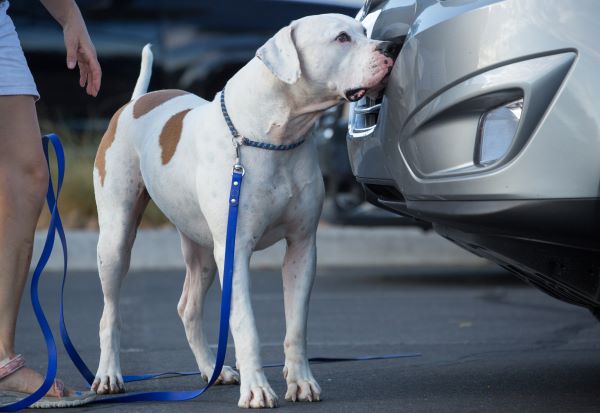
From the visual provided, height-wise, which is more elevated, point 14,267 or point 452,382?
point 14,267

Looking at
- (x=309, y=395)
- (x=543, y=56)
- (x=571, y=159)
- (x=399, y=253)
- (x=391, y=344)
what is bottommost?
(x=399, y=253)

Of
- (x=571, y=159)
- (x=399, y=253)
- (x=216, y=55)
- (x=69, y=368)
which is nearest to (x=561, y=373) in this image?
(x=571, y=159)

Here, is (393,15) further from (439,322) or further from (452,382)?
(439,322)

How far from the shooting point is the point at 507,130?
3152 mm

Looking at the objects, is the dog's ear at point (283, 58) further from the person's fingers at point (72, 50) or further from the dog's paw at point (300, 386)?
the dog's paw at point (300, 386)

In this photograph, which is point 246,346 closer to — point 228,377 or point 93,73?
point 228,377

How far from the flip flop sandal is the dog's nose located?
1.60 m

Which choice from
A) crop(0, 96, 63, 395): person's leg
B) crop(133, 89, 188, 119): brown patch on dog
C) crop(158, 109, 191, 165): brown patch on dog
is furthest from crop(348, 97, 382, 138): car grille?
crop(0, 96, 63, 395): person's leg

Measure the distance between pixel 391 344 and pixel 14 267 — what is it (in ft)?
6.69

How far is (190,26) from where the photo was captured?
10484mm

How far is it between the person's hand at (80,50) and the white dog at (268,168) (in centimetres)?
36

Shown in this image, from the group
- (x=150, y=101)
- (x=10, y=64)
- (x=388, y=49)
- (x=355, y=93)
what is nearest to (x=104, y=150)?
(x=150, y=101)

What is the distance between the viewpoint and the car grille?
395 centimetres

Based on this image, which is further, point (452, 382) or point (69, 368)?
point (69, 368)
